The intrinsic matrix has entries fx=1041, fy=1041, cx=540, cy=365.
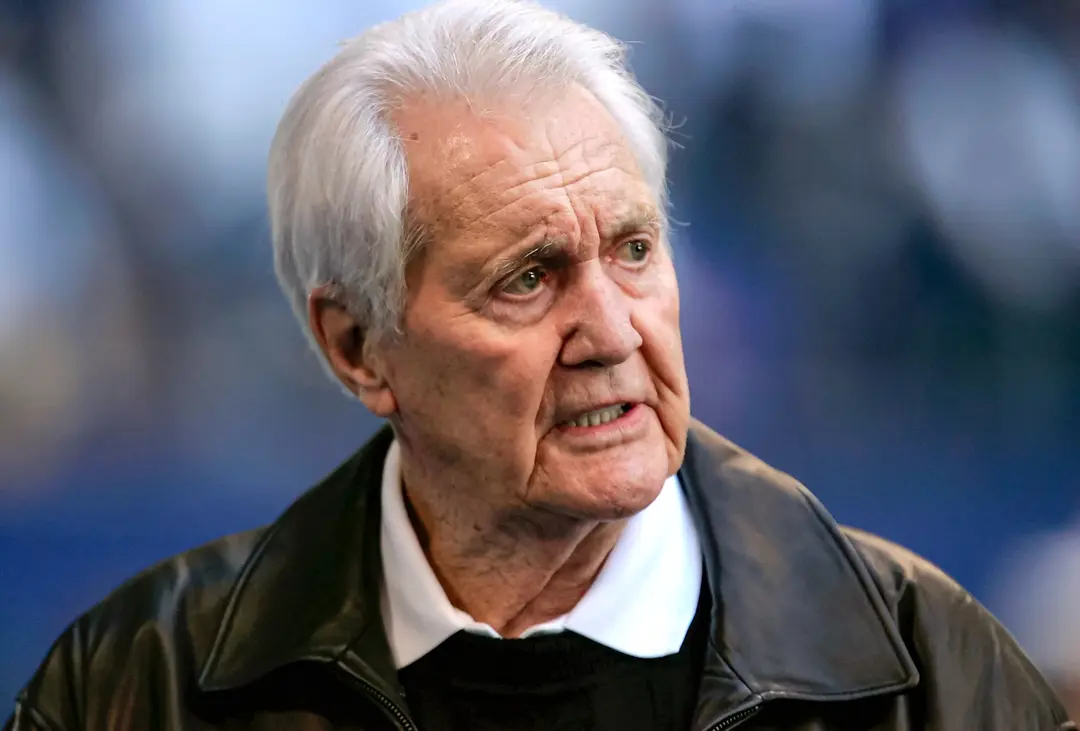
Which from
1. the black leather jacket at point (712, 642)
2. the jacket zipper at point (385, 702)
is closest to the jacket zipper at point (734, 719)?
the black leather jacket at point (712, 642)

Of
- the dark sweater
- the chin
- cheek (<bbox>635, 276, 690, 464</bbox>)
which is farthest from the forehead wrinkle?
the dark sweater

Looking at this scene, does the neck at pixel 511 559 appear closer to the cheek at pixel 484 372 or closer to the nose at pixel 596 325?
the cheek at pixel 484 372

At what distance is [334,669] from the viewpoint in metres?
1.57

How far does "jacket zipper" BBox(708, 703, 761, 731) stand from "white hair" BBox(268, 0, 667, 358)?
74 cm

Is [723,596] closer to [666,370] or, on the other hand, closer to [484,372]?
[666,370]

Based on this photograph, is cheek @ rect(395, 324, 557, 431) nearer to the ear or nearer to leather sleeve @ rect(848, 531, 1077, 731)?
the ear

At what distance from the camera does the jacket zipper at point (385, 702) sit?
1514 mm

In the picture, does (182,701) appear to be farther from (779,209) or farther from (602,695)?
(779,209)

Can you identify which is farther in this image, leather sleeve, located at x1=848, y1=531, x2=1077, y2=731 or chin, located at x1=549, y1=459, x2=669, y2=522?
leather sleeve, located at x1=848, y1=531, x2=1077, y2=731

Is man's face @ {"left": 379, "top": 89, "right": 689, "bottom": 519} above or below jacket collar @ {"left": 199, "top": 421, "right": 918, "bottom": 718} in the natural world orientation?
above

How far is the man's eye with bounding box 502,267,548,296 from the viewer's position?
1.47 m

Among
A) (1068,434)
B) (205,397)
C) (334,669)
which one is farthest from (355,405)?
(1068,434)

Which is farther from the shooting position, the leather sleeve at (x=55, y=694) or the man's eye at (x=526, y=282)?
the leather sleeve at (x=55, y=694)

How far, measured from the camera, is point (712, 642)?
153 centimetres
